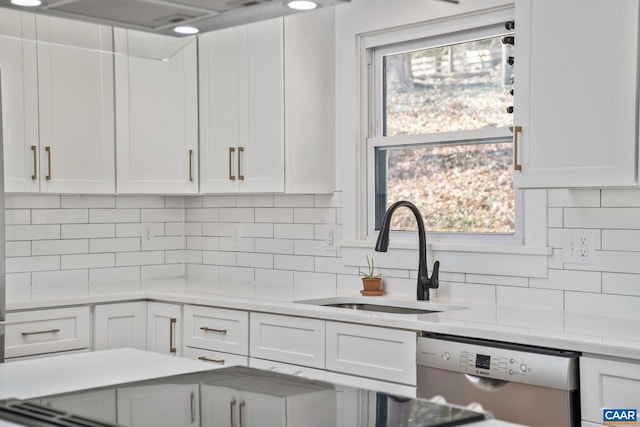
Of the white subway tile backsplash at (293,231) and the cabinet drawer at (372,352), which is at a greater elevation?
the white subway tile backsplash at (293,231)

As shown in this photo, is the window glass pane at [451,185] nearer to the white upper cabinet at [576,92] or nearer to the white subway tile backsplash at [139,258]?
the white upper cabinet at [576,92]

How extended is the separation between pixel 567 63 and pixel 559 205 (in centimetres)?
65

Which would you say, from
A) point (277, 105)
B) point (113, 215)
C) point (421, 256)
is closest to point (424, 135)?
point (421, 256)

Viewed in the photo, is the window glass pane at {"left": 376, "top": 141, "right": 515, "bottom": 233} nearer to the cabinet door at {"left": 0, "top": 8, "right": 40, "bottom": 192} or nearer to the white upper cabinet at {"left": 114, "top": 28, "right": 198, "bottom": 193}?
the white upper cabinet at {"left": 114, "top": 28, "right": 198, "bottom": 193}

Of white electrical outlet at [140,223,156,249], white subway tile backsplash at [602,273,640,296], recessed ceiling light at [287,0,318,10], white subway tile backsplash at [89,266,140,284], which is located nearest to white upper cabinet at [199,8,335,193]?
white electrical outlet at [140,223,156,249]

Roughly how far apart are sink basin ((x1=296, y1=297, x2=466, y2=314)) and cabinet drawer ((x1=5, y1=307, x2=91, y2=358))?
101 cm

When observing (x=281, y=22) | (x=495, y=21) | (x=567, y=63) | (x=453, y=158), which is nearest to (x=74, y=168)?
(x=281, y=22)

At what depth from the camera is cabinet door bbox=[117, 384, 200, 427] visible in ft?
4.95

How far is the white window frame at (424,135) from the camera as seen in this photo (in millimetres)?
3490

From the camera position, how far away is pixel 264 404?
5.40 ft

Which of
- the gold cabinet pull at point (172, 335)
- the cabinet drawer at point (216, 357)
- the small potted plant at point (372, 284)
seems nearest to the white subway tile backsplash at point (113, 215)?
the gold cabinet pull at point (172, 335)

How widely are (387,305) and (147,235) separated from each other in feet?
5.60

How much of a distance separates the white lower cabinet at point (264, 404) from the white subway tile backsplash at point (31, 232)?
8.86ft

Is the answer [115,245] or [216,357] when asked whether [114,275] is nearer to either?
[115,245]
